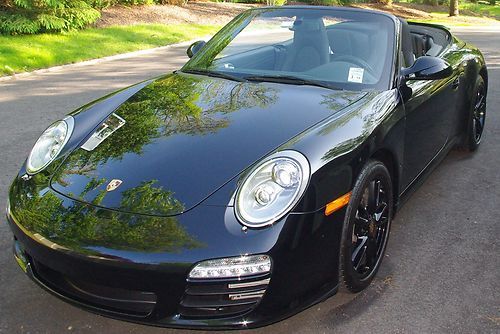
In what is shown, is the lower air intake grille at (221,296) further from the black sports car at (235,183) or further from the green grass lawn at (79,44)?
the green grass lawn at (79,44)

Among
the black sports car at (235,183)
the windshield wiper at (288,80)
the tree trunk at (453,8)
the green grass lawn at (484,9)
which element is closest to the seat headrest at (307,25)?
the black sports car at (235,183)

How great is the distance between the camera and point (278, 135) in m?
2.62

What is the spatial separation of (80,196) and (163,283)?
24.2 inches

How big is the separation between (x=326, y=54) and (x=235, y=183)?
1.63 m

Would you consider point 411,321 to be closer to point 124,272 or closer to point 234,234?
point 234,234

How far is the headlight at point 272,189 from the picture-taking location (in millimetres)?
2227

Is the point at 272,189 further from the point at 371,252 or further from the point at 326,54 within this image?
the point at 326,54

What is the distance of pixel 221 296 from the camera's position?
215 cm

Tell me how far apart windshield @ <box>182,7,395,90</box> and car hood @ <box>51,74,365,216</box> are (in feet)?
0.69

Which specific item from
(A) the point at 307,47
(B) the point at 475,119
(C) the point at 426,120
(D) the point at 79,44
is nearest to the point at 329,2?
(D) the point at 79,44

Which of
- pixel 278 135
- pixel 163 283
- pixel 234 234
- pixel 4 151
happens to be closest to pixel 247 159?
pixel 278 135

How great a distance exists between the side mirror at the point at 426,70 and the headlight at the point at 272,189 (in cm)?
131

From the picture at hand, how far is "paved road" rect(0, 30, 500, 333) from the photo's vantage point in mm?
2570

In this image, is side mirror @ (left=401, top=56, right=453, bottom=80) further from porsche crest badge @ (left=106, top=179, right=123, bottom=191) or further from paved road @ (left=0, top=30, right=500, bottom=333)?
porsche crest badge @ (left=106, top=179, right=123, bottom=191)
